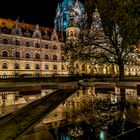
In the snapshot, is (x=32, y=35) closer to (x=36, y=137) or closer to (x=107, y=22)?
(x=107, y=22)

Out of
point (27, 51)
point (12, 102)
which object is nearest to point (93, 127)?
point (12, 102)

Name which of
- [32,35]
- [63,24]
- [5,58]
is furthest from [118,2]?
[63,24]

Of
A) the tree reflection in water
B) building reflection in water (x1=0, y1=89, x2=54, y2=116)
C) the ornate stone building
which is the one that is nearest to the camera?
the tree reflection in water

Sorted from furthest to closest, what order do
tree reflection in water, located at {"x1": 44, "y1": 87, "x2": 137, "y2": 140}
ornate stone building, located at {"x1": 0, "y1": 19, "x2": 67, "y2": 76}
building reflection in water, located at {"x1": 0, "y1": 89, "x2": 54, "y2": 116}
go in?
ornate stone building, located at {"x1": 0, "y1": 19, "x2": 67, "y2": 76} < building reflection in water, located at {"x1": 0, "y1": 89, "x2": 54, "y2": 116} < tree reflection in water, located at {"x1": 44, "y1": 87, "x2": 137, "y2": 140}

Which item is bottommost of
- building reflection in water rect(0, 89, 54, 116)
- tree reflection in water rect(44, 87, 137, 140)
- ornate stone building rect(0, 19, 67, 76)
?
building reflection in water rect(0, 89, 54, 116)

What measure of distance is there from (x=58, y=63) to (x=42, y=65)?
24.4 feet

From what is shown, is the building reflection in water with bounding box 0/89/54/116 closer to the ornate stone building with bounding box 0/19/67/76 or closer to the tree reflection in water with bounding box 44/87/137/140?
the tree reflection in water with bounding box 44/87/137/140

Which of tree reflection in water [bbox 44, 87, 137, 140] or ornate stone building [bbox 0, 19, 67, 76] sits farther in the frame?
ornate stone building [bbox 0, 19, 67, 76]

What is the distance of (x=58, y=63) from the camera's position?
240ft

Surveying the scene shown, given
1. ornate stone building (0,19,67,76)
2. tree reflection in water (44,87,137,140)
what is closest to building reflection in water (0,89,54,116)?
tree reflection in water (44,87,137,140)

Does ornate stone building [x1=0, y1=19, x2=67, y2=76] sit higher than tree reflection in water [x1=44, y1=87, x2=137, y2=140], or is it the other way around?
ornate stone building [x1=0, y1=19, x2=67, y2=76]

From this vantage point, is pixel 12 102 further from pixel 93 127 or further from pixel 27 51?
pixel 27 51

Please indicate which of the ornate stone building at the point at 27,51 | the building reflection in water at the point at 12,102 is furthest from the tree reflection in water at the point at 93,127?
the ornate stone building at the point at 27,51

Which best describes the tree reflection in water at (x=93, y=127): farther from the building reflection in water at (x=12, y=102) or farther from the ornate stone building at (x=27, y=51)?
the ornate stone building at (x=27, y=51)
